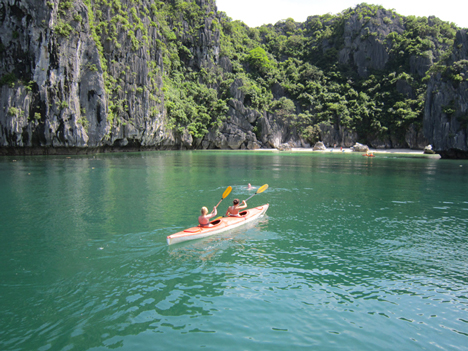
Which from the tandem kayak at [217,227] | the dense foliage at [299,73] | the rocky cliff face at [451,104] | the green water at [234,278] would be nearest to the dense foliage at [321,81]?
the dense foliage at [299,73]

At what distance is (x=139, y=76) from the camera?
58.4 metres

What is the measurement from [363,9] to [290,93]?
3690cm

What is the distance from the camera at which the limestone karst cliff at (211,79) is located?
4250 centimetres

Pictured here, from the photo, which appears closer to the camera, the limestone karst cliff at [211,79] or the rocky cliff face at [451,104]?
the limestone karst cliff at [211,79]

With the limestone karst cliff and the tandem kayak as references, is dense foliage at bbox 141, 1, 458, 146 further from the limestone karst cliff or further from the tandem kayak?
the tandem kayak

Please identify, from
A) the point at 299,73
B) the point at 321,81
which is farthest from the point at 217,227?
the point at 299,73

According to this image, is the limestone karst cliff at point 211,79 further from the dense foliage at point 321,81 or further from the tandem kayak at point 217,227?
the tandem kayak at point 217,227

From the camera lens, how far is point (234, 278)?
8102 mm

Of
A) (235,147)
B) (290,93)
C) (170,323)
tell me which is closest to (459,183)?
(170,323)

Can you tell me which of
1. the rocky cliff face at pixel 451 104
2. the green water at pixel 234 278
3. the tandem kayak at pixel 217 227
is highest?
the rocky cliff face at pixel 451 104

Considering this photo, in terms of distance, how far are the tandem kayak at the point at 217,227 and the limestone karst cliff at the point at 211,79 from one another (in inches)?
1612

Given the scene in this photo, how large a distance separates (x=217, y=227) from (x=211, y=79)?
3107 inches

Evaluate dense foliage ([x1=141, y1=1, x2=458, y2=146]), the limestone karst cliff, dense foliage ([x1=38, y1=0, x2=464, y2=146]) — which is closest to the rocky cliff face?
the limestone karst cliff

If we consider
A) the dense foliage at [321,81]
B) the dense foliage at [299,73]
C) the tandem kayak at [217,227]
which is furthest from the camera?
the dense foliage at [321,81]
